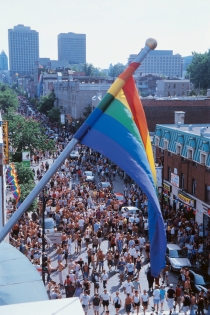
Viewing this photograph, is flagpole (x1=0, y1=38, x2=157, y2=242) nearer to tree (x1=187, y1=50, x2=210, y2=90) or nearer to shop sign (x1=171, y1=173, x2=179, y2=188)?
shop sign (x1=171, y1=173, x2=179, y2=188)

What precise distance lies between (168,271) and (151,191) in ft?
47.7

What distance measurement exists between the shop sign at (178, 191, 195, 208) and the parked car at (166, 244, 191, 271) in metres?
6.86

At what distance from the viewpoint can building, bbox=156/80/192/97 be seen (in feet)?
308

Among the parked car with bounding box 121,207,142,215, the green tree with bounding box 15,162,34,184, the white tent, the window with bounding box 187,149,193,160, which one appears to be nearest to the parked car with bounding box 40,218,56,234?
the parked car with bounding box 121,207,142,215

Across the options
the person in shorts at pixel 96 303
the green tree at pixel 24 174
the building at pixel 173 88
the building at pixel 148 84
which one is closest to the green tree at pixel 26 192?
the green tree at pixel 24 174

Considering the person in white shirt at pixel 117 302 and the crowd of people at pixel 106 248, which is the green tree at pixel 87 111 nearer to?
the crowd of people at pixel 106 248

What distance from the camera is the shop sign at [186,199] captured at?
29109 millimetres

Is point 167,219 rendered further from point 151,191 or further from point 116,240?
point 151,191

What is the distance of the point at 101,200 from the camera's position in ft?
107

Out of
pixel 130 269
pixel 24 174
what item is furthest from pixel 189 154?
pixel 130 269

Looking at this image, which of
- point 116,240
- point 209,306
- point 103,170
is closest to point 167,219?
point 116,240

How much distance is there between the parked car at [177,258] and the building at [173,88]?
73.9m

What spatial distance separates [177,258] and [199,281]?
278 cm

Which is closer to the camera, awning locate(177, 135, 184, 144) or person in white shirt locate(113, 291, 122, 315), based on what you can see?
person in white shirt locate(113, 291, 122, 315)
